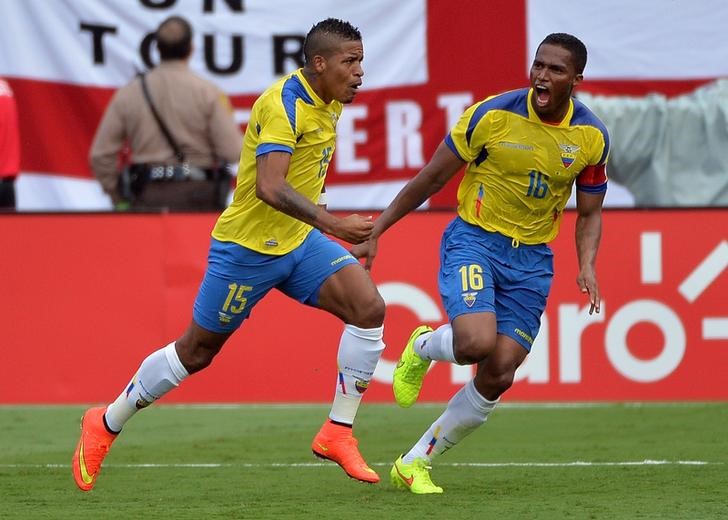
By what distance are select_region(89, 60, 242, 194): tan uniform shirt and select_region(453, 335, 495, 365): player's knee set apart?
4429 mm

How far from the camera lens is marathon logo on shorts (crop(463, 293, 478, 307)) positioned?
7.71 meters

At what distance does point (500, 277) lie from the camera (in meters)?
7.93

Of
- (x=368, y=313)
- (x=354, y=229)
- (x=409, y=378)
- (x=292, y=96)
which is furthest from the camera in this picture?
(x=409, y=378)

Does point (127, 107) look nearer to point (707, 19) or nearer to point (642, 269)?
point (642, 269)

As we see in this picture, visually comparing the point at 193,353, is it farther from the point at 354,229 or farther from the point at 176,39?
the point at 176,39

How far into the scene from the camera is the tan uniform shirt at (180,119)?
11680 mm

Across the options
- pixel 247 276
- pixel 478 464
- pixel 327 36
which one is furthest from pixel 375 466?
pixel 327 36

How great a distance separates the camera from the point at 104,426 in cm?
798

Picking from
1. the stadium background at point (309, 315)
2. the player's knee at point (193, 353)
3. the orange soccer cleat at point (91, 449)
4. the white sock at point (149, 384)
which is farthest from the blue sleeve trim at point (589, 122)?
the stadium background at point (309, 315)

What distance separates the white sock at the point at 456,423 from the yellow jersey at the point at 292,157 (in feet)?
3.73

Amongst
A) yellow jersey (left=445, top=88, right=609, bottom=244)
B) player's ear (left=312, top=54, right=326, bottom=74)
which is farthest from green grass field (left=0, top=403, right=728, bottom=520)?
player's ear (left=312, top=54, right=326, bottom=74)

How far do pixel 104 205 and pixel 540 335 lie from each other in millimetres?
4249

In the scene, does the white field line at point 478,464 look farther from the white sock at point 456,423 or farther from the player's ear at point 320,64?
the player's ear at point 320,64

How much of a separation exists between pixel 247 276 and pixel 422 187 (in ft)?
3.22
